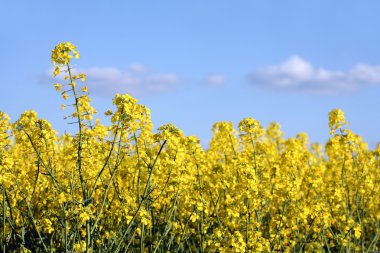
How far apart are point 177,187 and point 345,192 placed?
3.00 m

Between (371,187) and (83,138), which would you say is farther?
(371,187)

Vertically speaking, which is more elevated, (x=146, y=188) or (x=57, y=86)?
(x=57, y=86)

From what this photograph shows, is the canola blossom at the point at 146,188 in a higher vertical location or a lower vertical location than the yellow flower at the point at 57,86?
lower

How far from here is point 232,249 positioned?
6320 millimetres

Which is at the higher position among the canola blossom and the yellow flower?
the yellow flower

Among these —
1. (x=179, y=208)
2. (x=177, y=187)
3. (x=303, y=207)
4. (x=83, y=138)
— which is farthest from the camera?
(x=179, y=208)

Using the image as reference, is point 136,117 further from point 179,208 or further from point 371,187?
point 371,187

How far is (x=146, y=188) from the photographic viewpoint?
596 cm

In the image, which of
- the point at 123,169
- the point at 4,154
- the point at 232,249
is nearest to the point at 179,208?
the point at 123,169

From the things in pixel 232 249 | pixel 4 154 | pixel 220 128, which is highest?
pixel 220 128

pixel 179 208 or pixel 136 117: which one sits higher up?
pixel 136 117

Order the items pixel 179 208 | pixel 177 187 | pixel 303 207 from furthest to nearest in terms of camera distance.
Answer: pixel 179 208
pixel 303 207
pixel 177 187

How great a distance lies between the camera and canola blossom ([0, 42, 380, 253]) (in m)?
6.23

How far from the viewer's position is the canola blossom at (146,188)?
623 centimetres
